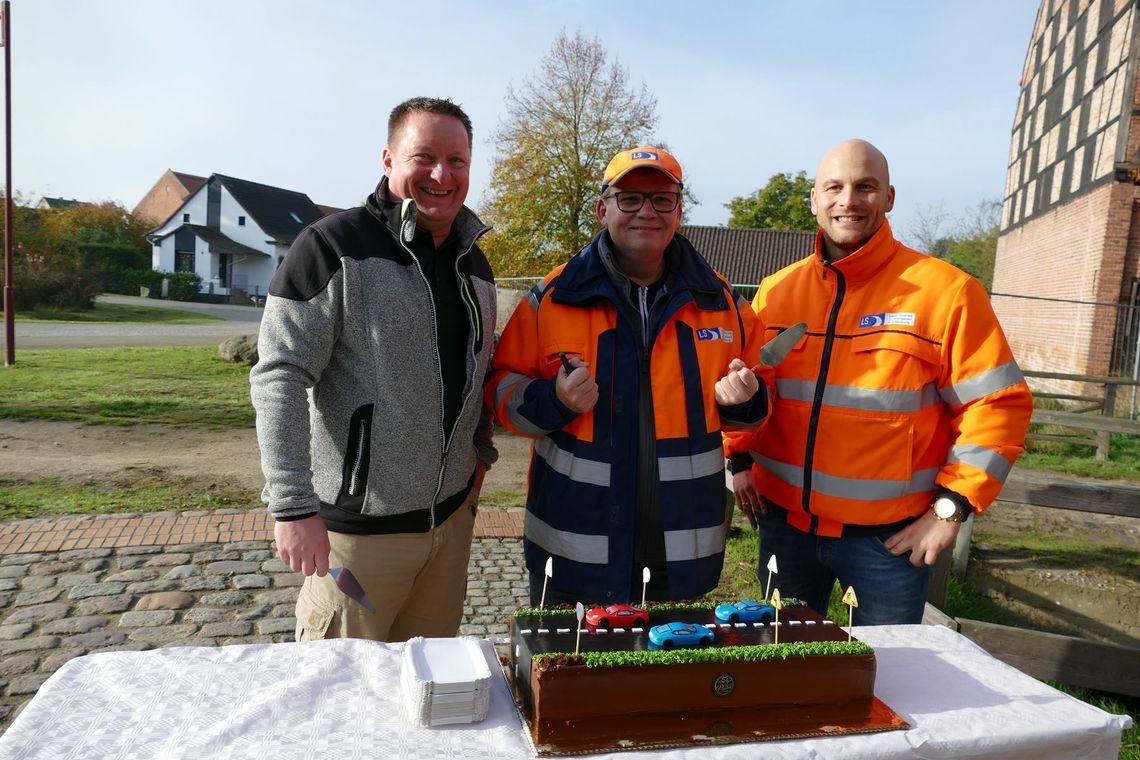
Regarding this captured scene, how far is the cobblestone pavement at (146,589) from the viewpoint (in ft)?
13.7

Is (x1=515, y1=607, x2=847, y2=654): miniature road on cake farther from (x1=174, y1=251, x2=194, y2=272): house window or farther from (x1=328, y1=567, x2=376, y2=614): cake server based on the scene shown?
(x1=174, y1=251, x2=194, y2=272): house window

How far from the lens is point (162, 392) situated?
38.7 ft

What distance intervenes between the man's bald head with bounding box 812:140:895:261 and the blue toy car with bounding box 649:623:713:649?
1.60m

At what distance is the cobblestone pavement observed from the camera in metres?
4.19

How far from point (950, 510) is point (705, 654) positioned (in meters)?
1.35

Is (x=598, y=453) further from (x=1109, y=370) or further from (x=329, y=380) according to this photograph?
(x=1109, y=370)

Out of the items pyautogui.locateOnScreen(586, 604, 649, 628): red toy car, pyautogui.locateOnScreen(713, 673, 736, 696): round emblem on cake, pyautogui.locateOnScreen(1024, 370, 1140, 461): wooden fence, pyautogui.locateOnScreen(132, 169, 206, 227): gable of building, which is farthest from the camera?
pyautogui.locateOnScreen(132, 169, 206, 227): gable of building

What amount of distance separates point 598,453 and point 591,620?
805 millimetres

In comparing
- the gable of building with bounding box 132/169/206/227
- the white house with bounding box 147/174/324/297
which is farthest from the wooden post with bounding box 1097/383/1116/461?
the gable of building with bounding box 132/169/206/227

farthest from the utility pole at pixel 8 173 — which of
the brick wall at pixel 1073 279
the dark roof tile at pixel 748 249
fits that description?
the dark roof tile at pixel 748 249

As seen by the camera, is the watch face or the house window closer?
the watch face

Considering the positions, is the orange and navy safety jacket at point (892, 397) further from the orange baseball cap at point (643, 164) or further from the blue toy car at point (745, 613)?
the blue toy car at point (745, 613)

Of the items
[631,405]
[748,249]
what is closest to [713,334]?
[631,405]

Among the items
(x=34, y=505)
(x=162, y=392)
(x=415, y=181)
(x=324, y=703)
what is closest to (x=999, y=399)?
(x=415, y=181)
